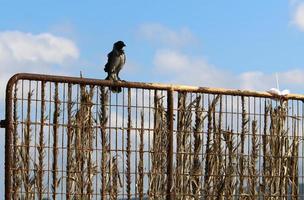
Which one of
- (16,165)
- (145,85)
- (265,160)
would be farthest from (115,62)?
(265,160)

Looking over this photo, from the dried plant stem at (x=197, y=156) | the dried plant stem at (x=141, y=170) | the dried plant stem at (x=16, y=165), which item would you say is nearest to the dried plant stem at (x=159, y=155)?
the dried plant stem at (x=141, y=170)

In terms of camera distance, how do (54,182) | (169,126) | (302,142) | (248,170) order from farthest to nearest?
(302,142) < (248,170) < (169,126) < (54,182)

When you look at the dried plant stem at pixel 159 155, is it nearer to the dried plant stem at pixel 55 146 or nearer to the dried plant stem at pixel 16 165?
the dried plant stem at pixel 55 146

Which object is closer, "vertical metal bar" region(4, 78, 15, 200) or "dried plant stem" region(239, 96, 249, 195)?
"vertical metal bar" region(4, 78, 15, 200)

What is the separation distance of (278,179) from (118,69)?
212 cm

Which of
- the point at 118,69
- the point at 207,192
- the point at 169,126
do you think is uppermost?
the point at 118,69

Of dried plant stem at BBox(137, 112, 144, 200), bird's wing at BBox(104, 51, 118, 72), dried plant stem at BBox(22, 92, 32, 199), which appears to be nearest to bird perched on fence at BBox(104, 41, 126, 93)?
bird's wing at BBox(104, 51, 118, 72)

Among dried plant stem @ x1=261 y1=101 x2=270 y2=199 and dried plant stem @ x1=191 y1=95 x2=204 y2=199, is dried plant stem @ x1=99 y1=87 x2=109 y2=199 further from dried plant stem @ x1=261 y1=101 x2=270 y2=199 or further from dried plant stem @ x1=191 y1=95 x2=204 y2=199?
dried plant stem @ x1=261 y1=101 x2=270 y2=199

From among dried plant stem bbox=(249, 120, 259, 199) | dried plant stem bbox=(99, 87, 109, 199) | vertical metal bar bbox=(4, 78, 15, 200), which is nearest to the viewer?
vertical metal bar bbox=(4, 78, 15, 200)

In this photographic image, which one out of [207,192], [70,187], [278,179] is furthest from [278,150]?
[70,187]

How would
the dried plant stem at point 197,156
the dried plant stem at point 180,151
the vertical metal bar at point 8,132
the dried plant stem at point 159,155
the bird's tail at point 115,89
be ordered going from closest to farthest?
the vertical metal bar at point 8,132 < the bird's tail at point 115,89 < the dried plant stem at point 159,155 < the dried plant stem at point 180,151 < the dried plant stem at point 197,156

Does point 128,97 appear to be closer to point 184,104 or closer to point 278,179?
point 184,104

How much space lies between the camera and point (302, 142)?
940cm

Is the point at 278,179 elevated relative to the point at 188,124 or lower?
lower
